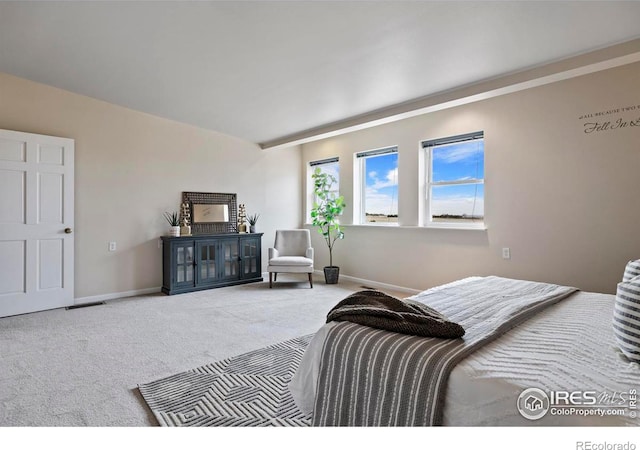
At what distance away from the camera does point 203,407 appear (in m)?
→ 1.85

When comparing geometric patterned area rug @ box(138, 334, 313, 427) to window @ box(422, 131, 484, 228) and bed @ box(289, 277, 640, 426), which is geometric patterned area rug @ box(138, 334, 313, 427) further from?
window @ box(422, 131, 484, 228)

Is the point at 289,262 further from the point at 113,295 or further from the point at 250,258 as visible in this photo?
the point at 113,295

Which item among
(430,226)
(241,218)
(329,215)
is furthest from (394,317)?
(241,218)

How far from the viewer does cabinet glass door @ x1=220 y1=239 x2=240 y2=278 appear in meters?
4.99

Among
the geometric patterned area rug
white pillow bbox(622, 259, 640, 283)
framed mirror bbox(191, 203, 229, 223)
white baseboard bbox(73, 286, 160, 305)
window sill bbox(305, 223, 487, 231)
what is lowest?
the geometric patterned area rug

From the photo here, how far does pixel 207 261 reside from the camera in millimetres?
4801

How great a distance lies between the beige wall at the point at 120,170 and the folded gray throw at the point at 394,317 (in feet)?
12.2

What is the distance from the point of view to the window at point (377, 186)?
5.00m

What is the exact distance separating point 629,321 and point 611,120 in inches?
107

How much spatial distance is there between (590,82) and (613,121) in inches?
16.8

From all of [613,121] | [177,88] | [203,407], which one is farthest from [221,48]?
[613,121]

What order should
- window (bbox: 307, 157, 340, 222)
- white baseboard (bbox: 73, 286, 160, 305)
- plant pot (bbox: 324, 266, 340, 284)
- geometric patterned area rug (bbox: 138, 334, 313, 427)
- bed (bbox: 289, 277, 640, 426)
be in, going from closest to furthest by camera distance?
bed (bbox: 289, 277, 640, 426)
geometric patterned area rug (bbox: 138, 334, 313, 427)
white baseboard (bbox: 73, 286, 160, 305)
plant pot (bbox: 324, 266, 340, 284)
window (bbox: 307, 157, 340, 222)

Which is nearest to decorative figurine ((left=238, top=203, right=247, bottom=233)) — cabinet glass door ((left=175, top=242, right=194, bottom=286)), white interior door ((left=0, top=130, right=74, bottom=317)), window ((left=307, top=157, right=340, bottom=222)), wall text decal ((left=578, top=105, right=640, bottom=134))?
cabinet glass door ((left=175, top=242, right=194, bottom=286))

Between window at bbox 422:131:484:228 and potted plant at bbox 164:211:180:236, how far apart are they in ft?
11.1
